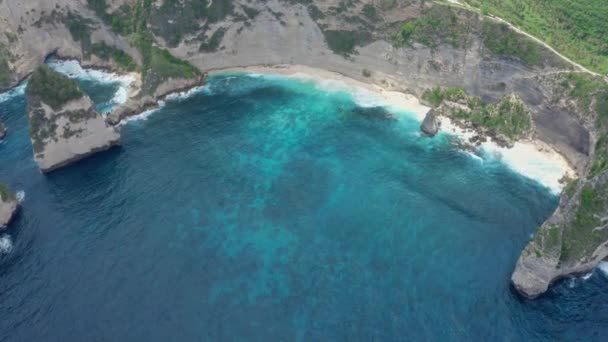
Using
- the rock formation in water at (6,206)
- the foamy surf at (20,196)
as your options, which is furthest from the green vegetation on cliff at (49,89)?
the rock formation in water at (6,206)

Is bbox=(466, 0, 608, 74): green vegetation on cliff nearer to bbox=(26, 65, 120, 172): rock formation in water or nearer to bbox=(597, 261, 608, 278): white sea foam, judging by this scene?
bbox=(597, 261, 608, 278): white sea foam

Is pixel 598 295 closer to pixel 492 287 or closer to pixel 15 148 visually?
pixel 492 287

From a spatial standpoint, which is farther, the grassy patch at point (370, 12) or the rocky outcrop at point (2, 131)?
the grassy patch at point (370, 12)

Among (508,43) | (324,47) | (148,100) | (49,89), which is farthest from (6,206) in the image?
(508,43)

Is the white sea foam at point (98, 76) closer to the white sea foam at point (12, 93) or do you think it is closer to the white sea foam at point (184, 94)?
the white sea foam at point (184, 94)

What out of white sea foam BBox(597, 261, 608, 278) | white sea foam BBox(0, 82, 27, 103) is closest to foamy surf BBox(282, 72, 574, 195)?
white sea foam BBox(597, 261, 608, 278)

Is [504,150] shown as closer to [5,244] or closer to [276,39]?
[276,39]

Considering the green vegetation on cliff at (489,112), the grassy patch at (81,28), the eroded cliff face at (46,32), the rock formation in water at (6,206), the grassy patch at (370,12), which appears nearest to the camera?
the rock formation in water at (6,206)

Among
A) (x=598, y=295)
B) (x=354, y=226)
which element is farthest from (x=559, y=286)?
(x=354, y=226)
